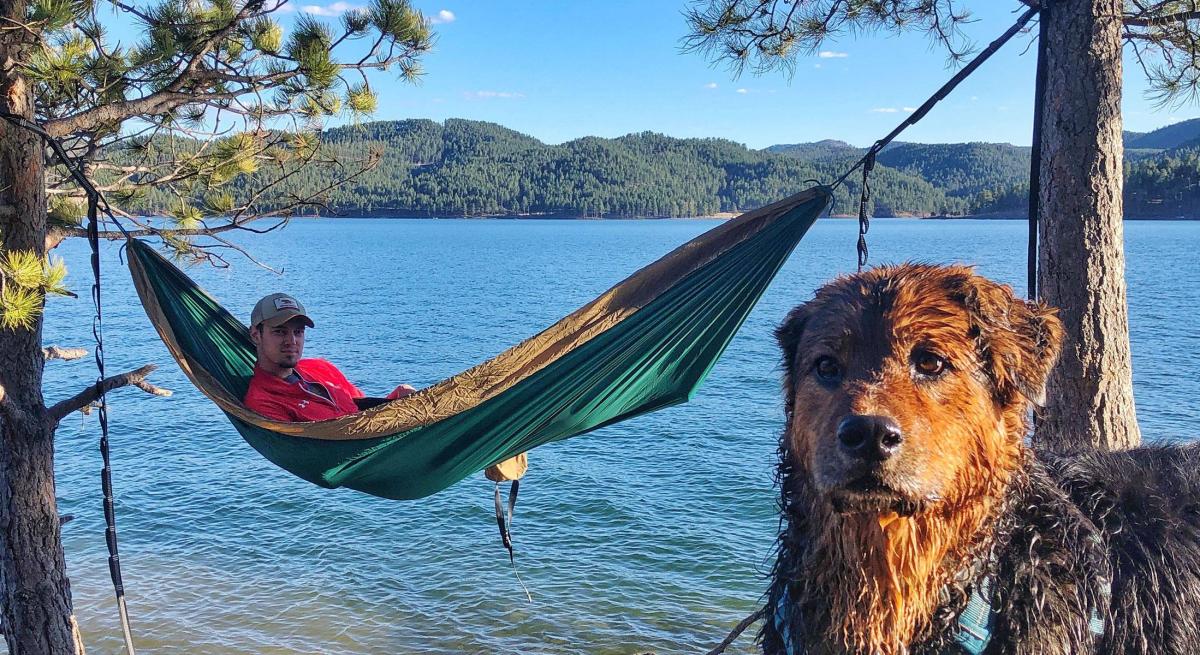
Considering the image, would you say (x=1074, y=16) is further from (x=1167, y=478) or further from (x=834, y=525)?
(x=834, y=525)

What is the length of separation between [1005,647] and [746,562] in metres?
6.52

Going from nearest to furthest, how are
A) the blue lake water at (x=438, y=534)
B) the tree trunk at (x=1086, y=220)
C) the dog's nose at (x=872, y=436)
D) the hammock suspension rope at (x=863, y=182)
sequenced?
the dog's nose at (x=872, y=436) < the hammock suspension rope at (x=863, y=182) < the tree trunk at (x=1086, y=220) < the blue lake water at (x=438, y=534)

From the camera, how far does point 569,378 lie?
300cm

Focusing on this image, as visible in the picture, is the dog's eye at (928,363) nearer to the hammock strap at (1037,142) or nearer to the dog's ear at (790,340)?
the dog's ear at (790,340)

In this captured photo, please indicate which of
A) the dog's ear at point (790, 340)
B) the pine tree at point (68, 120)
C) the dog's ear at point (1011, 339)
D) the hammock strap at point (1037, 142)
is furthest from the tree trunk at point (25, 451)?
the hammock strap at point (1037, 142)

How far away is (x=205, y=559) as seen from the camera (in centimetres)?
820

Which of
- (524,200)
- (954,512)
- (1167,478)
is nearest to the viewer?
(954,512)

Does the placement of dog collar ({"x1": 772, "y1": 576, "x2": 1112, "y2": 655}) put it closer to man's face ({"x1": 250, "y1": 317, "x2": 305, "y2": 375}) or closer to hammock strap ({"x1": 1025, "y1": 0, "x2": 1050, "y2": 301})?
hammock strap ({"x1": 1025, "y1": 0, "x2": 1050, "y2": 301})

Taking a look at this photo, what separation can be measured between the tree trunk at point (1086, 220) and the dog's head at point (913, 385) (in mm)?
1770

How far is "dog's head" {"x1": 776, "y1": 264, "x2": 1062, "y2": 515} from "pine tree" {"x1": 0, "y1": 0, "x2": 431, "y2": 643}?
271 centimetres

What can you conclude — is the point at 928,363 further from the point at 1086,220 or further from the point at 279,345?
the point at 279,345

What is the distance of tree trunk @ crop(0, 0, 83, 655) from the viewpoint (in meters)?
3.37

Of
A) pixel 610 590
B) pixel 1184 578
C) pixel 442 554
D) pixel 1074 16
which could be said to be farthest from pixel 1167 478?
pixel 442 554

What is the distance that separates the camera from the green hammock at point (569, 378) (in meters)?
2.97
